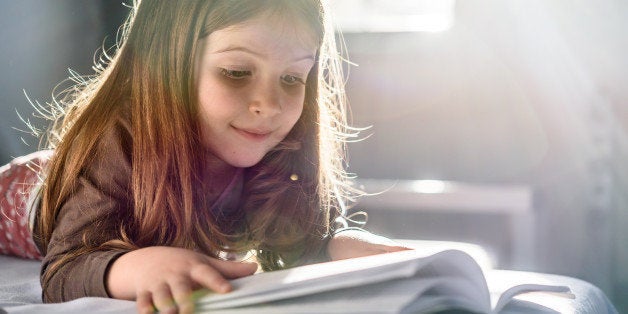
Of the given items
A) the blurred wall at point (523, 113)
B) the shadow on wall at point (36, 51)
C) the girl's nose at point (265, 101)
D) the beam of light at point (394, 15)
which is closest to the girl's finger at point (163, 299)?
the girl's nose at point (265, 101)

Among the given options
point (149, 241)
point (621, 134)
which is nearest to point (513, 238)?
point (621, 134)

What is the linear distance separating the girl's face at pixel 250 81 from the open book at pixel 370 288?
291 mm

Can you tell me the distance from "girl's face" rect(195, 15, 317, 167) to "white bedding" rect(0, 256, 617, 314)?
0.28 meters

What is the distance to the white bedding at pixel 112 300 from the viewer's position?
2.07 ft

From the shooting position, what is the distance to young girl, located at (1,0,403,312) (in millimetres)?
819

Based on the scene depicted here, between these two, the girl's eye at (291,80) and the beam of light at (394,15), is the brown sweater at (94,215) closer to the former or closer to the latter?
the girl's eye at (291,80)

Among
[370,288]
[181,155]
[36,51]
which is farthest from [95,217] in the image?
[36,51]

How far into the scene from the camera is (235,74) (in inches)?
33.5

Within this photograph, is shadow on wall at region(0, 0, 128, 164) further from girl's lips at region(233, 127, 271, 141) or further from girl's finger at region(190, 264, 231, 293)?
girl's finger at region(190, 264, 231, 293)

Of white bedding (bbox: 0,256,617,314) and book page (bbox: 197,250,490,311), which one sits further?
white bedding (bbox: 0,256,617,314)

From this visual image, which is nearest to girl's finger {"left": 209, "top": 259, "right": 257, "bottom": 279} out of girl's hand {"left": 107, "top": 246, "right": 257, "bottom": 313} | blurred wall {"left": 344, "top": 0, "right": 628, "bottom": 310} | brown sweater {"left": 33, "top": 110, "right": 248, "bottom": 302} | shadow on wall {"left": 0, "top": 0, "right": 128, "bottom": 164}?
girl's hand {"left": 107, "top": 246, "right": 257, "bottom": 313}

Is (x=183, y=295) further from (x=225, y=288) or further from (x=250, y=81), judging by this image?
(x=250, y=81)

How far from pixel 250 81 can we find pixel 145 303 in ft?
1.09

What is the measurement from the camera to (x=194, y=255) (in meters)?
0.64
